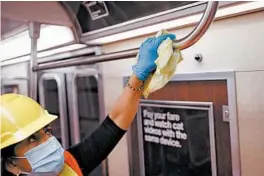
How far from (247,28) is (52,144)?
2.92ft

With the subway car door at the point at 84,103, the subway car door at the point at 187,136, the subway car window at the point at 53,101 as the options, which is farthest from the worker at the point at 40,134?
the subway car window at the point at 53,101

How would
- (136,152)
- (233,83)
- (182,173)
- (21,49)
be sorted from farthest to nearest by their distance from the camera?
(21,49) < (136,152) < (182,173) < (233,83)

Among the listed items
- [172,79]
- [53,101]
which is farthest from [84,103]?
[172,79]

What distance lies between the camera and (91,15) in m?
2.26

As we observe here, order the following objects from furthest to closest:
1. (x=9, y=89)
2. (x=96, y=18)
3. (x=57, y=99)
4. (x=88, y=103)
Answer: (x=9, y=89)
(x=57, y=99)
(x=88, y=103)
(x=96, y=18)

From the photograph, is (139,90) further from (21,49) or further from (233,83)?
(21,49)

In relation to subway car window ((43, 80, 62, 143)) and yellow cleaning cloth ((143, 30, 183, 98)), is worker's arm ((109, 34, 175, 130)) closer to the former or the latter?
yellow cleaning cloth ((143, 30, 183, 98))

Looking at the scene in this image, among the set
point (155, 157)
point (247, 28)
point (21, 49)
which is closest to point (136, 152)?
point (155, 157)

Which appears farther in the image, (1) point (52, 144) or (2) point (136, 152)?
(2) point (136, 152)

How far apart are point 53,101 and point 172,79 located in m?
1.72

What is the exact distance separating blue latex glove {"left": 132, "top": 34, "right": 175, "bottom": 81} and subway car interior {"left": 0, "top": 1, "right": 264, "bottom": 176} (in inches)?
2.8

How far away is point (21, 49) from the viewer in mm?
3066

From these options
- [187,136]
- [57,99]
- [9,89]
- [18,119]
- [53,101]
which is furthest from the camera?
[9,89]

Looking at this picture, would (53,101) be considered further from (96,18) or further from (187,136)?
(187,136)
